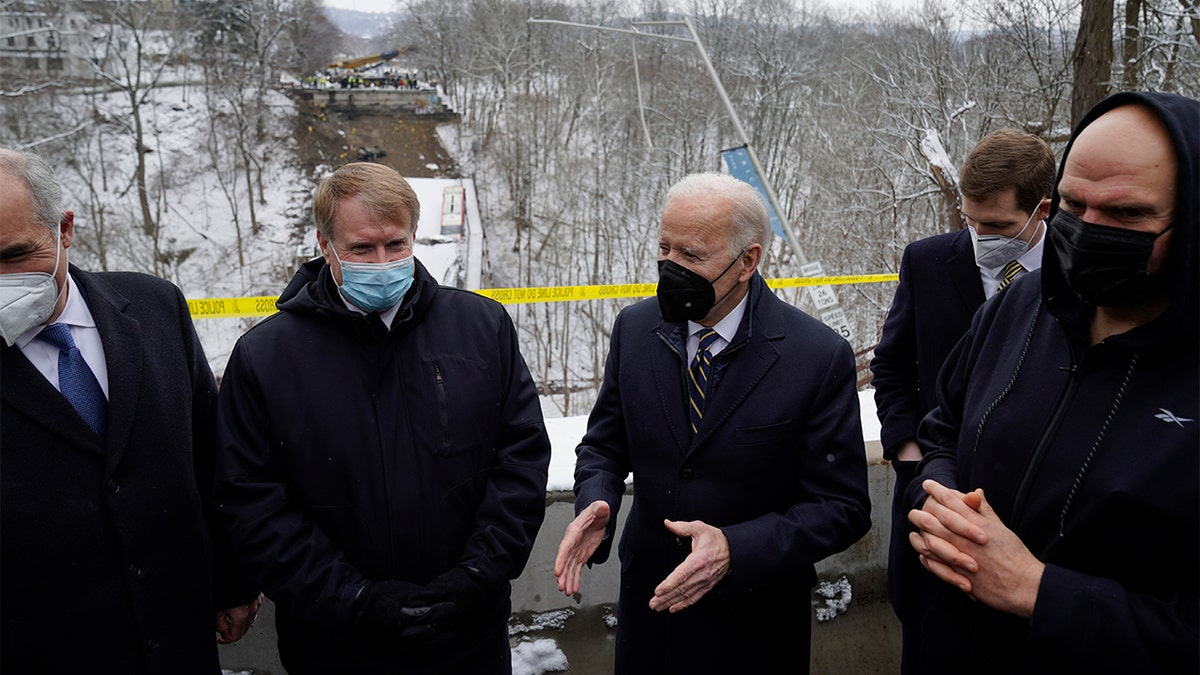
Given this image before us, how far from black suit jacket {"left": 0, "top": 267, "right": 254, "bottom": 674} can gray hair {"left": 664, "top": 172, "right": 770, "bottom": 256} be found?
1.76 metres

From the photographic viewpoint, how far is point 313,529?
233 cm

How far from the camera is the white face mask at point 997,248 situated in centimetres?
302

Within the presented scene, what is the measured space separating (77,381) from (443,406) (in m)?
1.04

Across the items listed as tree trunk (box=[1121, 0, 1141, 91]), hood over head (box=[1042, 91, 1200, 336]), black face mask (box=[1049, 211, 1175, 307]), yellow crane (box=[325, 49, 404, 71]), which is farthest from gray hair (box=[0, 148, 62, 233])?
yellow crane (box=[325, 49, 404, 71])

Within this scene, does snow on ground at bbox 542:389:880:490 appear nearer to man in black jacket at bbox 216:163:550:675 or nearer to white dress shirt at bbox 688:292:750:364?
man in black jacket at bbox 216:163:550:675

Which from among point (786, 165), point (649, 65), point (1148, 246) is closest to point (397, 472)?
point (1148, 246)

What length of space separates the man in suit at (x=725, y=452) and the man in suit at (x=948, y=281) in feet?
1.94

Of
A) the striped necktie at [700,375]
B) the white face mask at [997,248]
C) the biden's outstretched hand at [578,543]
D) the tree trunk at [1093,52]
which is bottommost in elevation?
the biden's outstretched hand at [578,543]

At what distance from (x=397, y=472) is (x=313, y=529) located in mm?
302

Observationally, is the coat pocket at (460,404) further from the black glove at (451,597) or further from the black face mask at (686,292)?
the black face mask at (686,292)

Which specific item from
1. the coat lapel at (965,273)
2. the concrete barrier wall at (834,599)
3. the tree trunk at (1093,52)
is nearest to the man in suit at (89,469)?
the concrete barrier wall at (834,599)

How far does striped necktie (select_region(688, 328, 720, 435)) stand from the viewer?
2486 mm

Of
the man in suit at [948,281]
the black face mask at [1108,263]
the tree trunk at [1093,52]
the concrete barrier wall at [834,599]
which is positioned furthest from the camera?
the tree trunk at [1093,52]

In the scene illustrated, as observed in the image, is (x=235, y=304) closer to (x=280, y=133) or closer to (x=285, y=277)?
(x=285, y=277)
